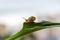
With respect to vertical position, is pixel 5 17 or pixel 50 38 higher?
pixel 5 17

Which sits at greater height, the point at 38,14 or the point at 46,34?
the point at 38,14

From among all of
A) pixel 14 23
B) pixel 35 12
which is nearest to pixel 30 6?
pixel 35 12

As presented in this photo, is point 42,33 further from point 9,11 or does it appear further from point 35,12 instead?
point 9,11

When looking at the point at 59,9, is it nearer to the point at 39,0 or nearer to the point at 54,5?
A: the point at 54,5

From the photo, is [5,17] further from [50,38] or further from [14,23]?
[50,38]

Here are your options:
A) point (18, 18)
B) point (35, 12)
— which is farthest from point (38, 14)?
point (18, 18)

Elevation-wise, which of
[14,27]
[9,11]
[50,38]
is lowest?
[50,38]
